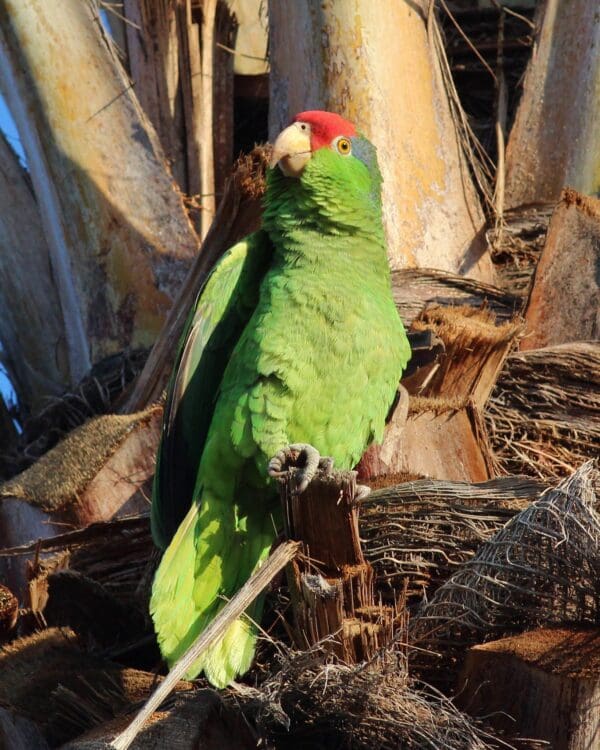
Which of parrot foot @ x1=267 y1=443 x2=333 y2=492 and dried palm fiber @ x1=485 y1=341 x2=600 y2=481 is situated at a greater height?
parrot foot @ x1=267 y1=443 x2=333 y2=492

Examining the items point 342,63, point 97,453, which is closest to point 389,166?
point 342,63

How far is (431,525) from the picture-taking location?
2994mm

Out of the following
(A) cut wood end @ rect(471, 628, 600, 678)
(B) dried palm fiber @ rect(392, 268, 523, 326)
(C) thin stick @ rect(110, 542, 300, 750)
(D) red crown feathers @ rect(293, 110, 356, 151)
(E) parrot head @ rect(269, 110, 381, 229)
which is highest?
(D) red crown feathers @ rect(293, 110, 356, 151)

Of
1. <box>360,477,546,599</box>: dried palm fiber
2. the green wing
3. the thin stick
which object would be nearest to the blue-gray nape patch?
the green wing

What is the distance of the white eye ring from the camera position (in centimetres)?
355

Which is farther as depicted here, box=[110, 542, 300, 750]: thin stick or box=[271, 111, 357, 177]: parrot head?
box=[271, 111, 357, 177]: parrot head

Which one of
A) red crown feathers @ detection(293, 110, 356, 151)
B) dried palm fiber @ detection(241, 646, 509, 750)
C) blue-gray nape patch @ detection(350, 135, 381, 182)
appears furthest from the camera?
blue-gray nape patch @ detection(350, 135, 381, 182)

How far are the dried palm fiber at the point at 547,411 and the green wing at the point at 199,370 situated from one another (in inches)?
41.7

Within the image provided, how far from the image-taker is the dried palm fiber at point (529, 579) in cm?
246

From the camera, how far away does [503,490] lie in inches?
119

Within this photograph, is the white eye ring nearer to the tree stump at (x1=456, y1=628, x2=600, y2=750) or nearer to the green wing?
the green wing

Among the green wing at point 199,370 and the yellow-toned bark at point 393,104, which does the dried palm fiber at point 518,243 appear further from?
the green wing at point 199,370

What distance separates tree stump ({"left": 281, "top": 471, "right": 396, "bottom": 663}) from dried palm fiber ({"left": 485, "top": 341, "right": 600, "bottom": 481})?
126cm

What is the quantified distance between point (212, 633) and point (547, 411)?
197cm
